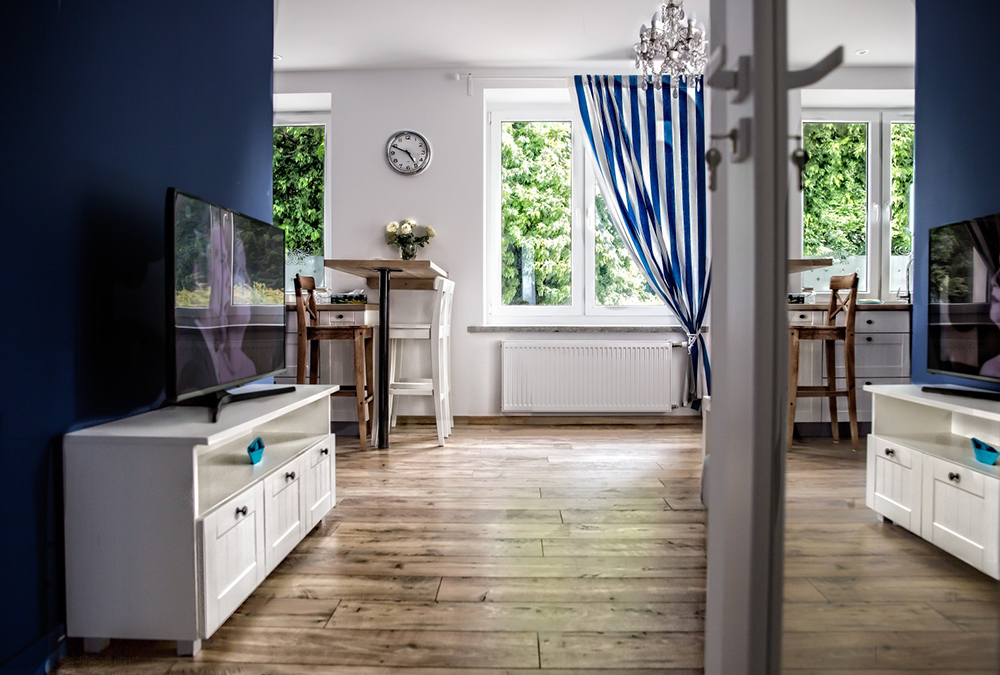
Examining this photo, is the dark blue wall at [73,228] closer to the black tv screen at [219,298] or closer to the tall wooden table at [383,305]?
the black tv screen at [219,298]

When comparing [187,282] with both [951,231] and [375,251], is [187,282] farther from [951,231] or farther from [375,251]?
[375,251]

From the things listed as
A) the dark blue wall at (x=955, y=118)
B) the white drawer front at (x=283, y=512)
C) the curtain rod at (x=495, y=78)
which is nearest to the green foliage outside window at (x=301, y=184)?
the curtain rod at (x=495, y=78)

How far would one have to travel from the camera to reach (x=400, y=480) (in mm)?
2787

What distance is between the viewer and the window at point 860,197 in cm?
63

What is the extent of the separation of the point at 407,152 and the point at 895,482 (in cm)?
404

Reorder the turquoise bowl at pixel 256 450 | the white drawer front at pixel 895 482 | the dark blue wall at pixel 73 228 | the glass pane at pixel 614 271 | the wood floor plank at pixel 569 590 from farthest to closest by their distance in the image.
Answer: the glass pane at pixel 614 271, the turquoise bowl at pixel 256 450, the wood floor plank at pixel 569 590, the dark blue wall at pixel 73 228, the white drawer front at pixel 895 482

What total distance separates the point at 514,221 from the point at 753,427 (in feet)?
12.6

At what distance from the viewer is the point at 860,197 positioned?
66cm

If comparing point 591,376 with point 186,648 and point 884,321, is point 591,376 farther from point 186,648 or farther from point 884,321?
point 884,321

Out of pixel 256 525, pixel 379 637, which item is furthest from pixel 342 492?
pixel 379 637

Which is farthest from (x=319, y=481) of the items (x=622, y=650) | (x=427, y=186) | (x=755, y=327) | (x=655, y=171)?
(x=655, y=171)

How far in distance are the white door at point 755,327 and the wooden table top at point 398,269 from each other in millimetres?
2658

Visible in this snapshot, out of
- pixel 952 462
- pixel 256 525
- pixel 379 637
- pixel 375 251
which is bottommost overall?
pixel 379 637

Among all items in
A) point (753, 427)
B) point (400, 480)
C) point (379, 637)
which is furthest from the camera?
point (400, 480)
